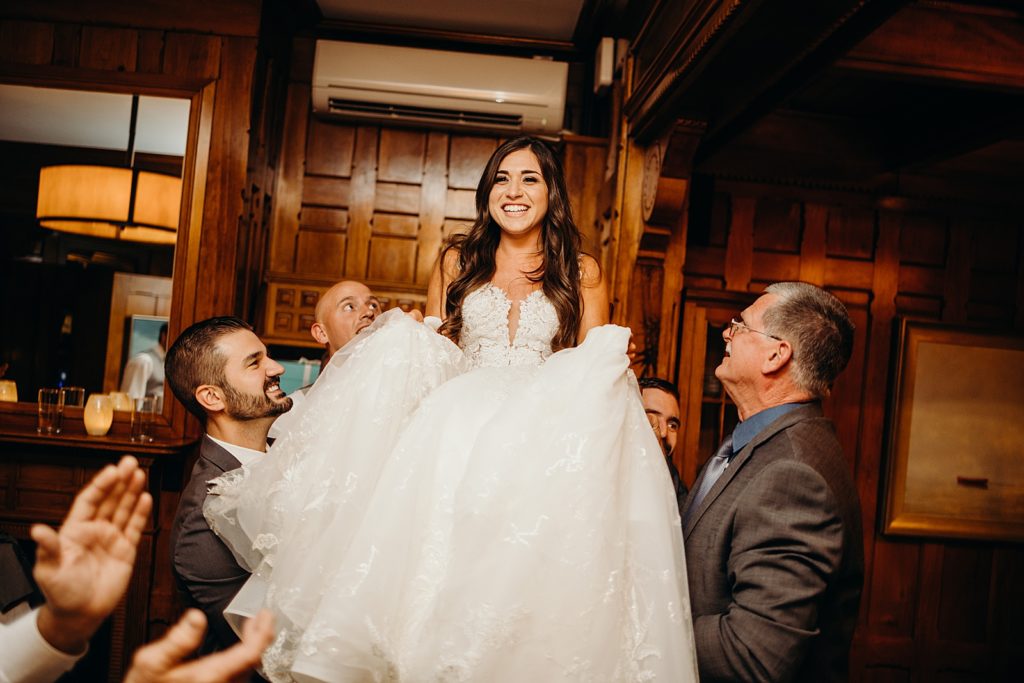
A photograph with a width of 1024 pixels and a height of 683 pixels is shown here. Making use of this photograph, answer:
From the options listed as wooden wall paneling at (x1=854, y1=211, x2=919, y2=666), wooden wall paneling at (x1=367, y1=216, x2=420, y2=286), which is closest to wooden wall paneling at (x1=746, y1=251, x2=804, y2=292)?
wooden wall paneling at (x1=854, y1=211, x2=919, y2=666)

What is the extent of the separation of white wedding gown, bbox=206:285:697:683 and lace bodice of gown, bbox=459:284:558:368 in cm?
63

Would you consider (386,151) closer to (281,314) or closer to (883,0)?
(281,314)

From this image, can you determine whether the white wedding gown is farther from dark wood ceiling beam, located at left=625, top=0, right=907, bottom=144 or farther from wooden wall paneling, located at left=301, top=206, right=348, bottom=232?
wooden wall paneling, located at left=301, top=206, right=348, bottom=232

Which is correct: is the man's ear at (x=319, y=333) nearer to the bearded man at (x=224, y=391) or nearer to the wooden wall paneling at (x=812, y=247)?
the bearded man at (x=224, y=391)

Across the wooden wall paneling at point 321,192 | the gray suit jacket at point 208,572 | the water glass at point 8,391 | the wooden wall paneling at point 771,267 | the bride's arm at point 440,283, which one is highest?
the wooden wall paneling at point 321,192

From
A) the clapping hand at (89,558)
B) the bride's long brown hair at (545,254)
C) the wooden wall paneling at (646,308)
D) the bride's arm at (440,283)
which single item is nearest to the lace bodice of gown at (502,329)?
the bride's long brown hair at (545,254)

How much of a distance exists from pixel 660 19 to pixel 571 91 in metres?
1.36

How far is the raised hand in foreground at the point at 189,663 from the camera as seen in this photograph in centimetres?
94

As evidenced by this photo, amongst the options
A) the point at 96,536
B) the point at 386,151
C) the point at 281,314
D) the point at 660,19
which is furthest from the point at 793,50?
the point at 281,314

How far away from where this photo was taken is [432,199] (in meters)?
4.62

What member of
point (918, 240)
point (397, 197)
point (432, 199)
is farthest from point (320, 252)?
point (918, 240)

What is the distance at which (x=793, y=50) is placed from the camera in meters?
2.46

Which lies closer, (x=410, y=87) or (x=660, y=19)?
(x=660, y=19)

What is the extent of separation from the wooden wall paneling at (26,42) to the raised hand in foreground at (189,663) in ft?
13.0
